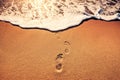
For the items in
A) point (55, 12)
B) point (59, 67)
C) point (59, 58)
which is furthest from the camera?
point (55, 12)

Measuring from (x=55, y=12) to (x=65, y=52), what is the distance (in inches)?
41.5

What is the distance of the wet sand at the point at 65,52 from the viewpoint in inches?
84.8

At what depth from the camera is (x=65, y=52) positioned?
7.88 ft

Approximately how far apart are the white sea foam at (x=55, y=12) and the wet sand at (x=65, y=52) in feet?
0.60

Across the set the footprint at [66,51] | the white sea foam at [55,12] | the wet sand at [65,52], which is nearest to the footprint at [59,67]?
the wet sand at [65,52]

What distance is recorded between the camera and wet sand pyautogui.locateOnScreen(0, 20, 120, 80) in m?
2.15

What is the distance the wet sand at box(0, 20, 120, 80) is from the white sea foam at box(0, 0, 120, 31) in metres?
0.18

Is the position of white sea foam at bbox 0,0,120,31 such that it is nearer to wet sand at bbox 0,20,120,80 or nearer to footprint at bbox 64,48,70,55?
wet sand at bbox 0,20,120,80

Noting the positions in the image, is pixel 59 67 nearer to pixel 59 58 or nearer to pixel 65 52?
pixel 59 58

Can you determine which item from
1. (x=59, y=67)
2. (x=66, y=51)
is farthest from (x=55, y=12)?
(x=59, y=67)

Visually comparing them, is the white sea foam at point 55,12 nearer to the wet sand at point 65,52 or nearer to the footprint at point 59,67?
the wet sand at point 65,52

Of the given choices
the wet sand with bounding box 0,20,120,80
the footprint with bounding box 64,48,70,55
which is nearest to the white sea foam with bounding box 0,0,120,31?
the wet sand with bounding box 0,20,120,80

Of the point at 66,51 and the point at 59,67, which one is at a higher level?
the point at 66,51

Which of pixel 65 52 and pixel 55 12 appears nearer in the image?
pixel 65 52
